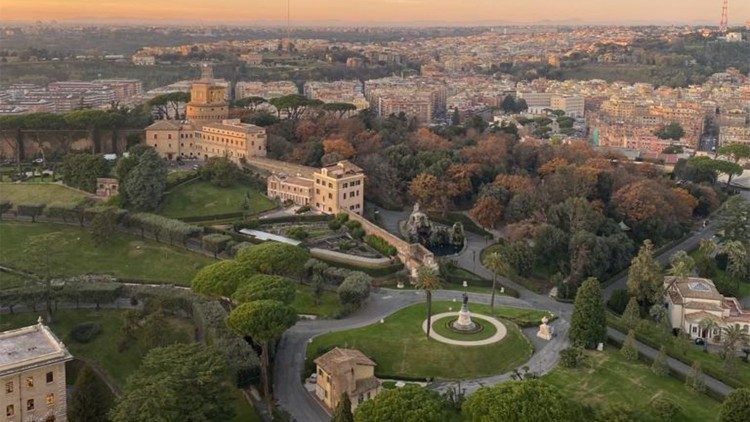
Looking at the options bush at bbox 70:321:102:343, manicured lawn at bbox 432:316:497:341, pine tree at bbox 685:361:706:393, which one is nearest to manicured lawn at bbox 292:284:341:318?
manicured lawn at bbox 432:316:497:341

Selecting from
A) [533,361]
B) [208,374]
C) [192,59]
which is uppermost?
[192,59]

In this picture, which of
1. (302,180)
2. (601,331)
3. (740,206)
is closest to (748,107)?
(740,206)

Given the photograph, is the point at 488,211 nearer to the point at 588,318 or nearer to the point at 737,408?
the point at 588,318

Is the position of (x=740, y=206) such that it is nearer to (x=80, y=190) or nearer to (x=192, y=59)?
(x=80, y=190)

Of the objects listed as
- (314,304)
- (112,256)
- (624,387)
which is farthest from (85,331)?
(624,387)

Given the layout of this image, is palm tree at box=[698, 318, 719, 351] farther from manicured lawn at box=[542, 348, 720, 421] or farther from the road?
manicured lawn at box=[542, 348, 720, 421]

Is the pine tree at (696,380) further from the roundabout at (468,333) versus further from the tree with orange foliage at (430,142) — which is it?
the tree with orange foliage at (430,142)
